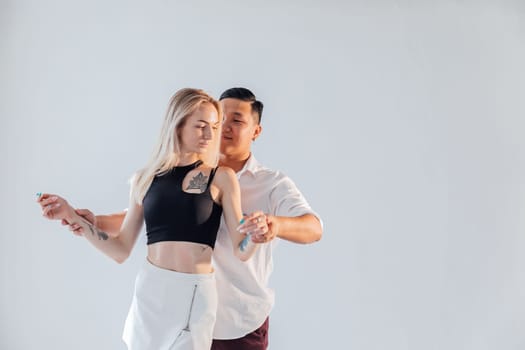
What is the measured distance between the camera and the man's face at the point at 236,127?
276cm

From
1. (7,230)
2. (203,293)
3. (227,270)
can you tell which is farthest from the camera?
(7,230)

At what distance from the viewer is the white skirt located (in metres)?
2.31

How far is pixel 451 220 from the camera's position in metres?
4.40

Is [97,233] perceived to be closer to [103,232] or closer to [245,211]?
[103,232]

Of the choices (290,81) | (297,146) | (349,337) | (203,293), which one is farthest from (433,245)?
(203,293)

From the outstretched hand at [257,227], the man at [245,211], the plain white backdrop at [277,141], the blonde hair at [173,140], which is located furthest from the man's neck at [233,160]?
the plain white backdrop at [277,141]

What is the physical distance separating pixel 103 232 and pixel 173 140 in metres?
0.41

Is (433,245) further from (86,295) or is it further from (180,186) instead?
(180,186)

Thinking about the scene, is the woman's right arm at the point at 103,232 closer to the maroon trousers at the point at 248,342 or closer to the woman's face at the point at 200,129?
the woman's face at the point at 200,129

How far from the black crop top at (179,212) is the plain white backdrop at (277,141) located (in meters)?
1.83

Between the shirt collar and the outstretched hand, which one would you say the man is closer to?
the shirt collar

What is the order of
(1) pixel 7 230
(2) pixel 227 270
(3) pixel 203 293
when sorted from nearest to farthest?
(3) pixel 203 293, (2) pixel 227 270, (1) pixel 7 230

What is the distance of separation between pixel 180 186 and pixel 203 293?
13.8 inches

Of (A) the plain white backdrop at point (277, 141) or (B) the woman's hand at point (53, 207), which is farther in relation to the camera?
(A) the plain white backdrop at point (277, 141)
